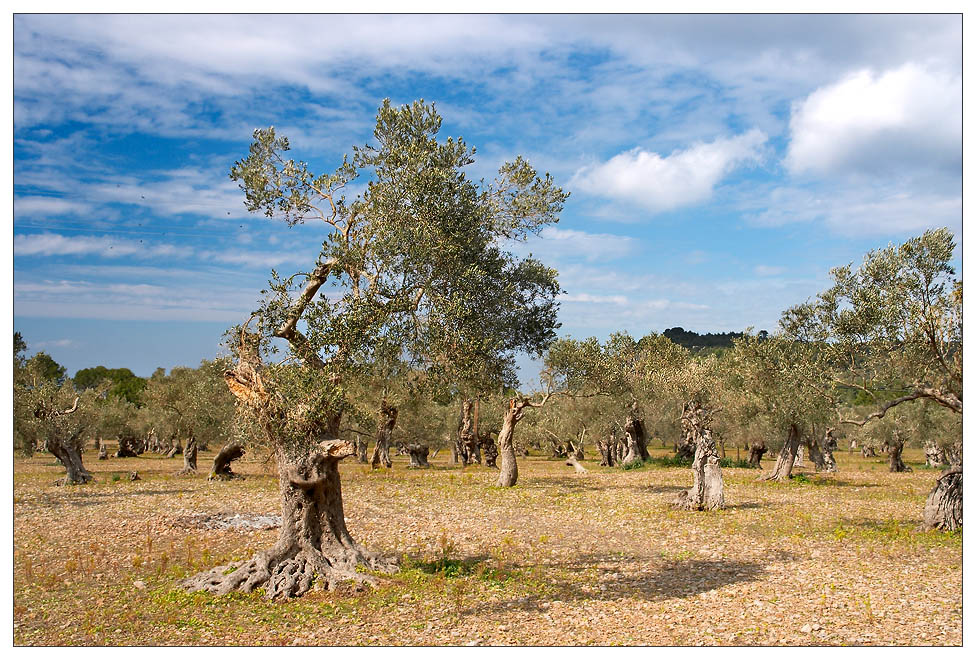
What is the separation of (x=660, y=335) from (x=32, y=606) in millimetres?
49354

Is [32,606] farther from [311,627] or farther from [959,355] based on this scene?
[959,355]

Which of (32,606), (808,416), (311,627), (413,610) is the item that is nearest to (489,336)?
(413,610)

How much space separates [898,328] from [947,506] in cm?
699

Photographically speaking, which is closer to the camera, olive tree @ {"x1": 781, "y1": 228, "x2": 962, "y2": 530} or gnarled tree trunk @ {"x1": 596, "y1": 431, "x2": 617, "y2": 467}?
olive tree @ {"x1": 781, "y1": 228, "x2": 962, "y2": 530}

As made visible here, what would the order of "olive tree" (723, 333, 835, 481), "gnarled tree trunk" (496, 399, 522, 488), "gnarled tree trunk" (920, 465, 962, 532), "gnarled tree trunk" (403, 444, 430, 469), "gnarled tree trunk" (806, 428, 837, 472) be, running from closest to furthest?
1. "gnarled tree trunk" (920, 465, 962, 532)
2. "olive tree" (723, 333, 835, 481)
3. "gnarled tree trunk" (496, 399, 522, 488)
4. "gnarled tree trunk" (806, 428, 837, 472)
5. "gnarled tree trunk" (403, 444, 430, 469)

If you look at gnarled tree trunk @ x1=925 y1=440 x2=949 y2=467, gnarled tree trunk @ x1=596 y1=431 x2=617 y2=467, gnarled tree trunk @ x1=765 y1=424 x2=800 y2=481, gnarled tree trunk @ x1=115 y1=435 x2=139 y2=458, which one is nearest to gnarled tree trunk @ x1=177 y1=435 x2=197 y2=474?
gnarled tree trunk @ x1=115 y1=435 x2=139 y2=458

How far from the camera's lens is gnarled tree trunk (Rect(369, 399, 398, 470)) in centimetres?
4639

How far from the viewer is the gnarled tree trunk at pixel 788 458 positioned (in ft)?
133

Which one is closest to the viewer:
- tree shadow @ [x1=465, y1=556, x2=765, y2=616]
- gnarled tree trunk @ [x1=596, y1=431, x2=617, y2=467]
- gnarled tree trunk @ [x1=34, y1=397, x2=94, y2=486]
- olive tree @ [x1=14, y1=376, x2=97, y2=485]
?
tree shadow @ [x1=465, y1=556, x2=765, y2=616]

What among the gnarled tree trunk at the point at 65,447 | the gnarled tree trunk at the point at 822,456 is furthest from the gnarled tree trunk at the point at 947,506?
the gnarled tree trunk at the point at 65,447

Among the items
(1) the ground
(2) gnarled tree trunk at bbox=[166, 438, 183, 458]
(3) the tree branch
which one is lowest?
(2) gnarled tree trunk at bbox=[166, 438, 183, 458]

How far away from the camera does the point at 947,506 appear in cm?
2142

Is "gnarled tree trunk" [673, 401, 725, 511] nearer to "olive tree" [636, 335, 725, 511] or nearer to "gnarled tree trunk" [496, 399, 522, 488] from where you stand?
"olive tree" [636, 335, 725, 511]

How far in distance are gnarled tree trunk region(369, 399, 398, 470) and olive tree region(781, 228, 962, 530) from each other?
102 ft
